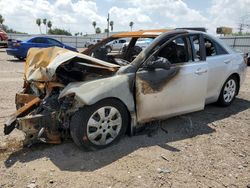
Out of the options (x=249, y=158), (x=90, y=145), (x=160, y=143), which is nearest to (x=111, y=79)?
(x=90, y=145)

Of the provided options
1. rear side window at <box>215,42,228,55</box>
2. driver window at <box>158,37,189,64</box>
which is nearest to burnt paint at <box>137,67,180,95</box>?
driver window at <box>158,37,189,64</box>

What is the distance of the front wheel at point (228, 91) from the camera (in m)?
6.12

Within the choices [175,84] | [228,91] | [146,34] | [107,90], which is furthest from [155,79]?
[228,91]

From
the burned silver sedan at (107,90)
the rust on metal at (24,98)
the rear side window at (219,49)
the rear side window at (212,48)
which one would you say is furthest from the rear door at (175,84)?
the rust on metal at (24,98)

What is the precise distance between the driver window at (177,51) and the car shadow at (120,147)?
1129 millimetres

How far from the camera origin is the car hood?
4.06 m

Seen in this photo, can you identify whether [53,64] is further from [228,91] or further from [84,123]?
[228,91]

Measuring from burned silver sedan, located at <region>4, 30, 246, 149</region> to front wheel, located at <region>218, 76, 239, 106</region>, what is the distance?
101cm

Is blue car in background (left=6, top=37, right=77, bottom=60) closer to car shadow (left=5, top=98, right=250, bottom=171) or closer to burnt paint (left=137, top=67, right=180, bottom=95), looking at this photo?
car shadow (left=5, top=98, right=250, bottom=171)

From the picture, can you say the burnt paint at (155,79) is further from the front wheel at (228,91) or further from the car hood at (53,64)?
the front wheel at (228,91)

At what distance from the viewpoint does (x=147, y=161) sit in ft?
12.7

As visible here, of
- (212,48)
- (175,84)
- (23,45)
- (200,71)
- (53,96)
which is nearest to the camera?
(53,96)

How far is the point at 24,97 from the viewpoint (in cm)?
470

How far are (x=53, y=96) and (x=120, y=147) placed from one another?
1194 millimetres
